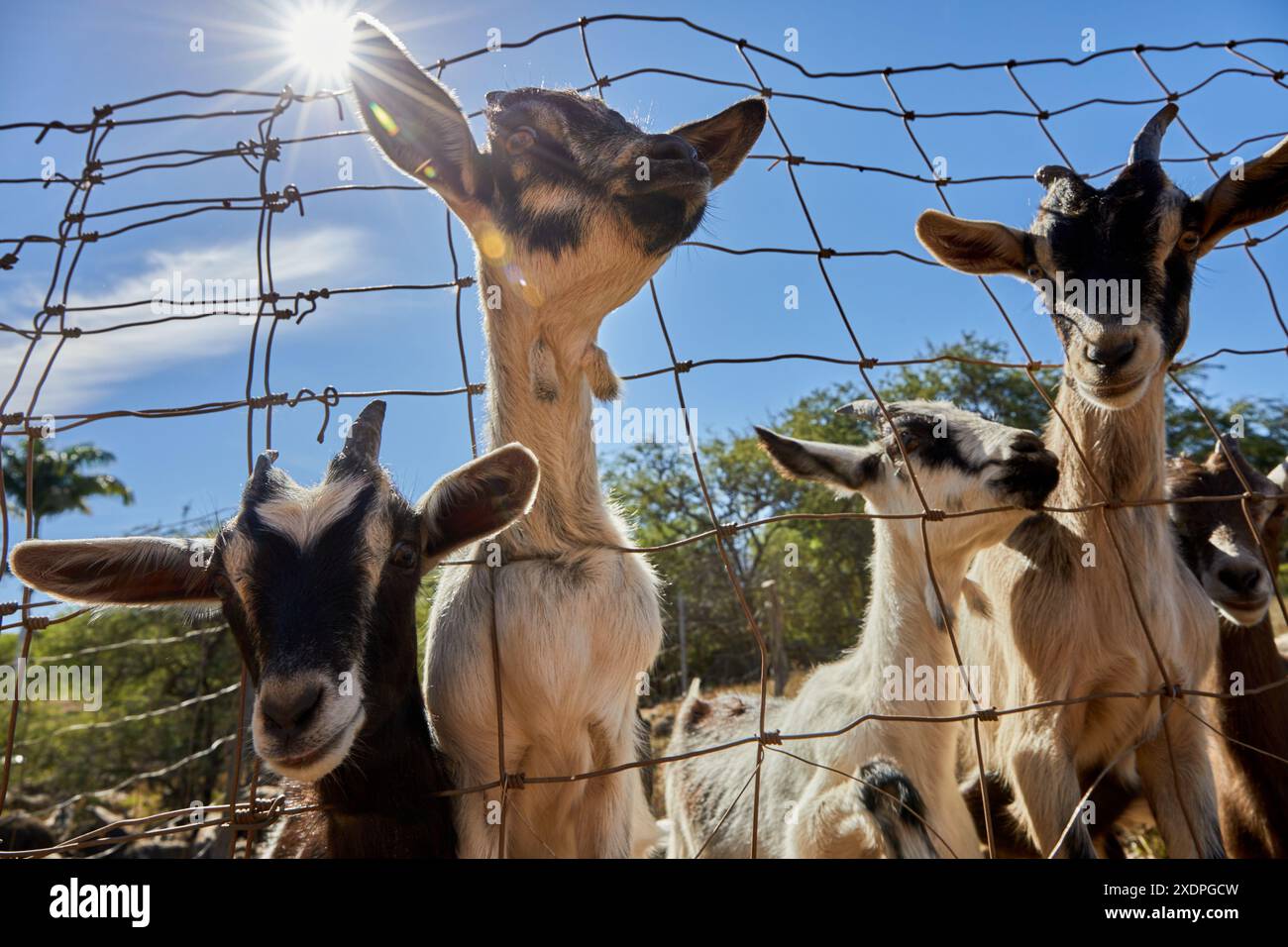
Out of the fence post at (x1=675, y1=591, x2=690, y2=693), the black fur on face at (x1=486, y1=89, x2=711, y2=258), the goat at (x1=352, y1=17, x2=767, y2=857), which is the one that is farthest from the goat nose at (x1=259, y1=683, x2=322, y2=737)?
the fence post at (x1=675, y1=591, x2=690, y2=693)

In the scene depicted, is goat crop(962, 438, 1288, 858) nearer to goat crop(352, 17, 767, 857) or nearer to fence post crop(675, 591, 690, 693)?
goat crop(352, 17, 767, 857)

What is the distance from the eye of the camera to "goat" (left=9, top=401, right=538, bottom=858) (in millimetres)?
2549

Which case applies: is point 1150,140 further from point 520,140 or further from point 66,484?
point 66,484

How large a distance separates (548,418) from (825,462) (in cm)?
149

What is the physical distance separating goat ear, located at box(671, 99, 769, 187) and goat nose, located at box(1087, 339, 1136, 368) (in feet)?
4.62

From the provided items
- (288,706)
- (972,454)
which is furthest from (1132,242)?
(288,706)

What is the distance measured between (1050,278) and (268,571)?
2.82 m

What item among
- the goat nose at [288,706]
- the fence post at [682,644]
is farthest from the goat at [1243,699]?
the fence post at [682,644]

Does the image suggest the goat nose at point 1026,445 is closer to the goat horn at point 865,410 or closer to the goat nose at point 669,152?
the goat horn at point 865,410

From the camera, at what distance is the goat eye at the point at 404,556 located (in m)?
2.90

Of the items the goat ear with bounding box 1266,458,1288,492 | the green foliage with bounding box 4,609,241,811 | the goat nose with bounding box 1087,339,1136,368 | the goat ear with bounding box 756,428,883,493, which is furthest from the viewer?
the green foliage with bounding box 4,609,241,811

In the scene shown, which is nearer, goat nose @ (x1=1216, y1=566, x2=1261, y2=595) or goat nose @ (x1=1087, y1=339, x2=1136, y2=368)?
goat nose @ (x1=1087, y1=339, x2=1136, y2=368)
